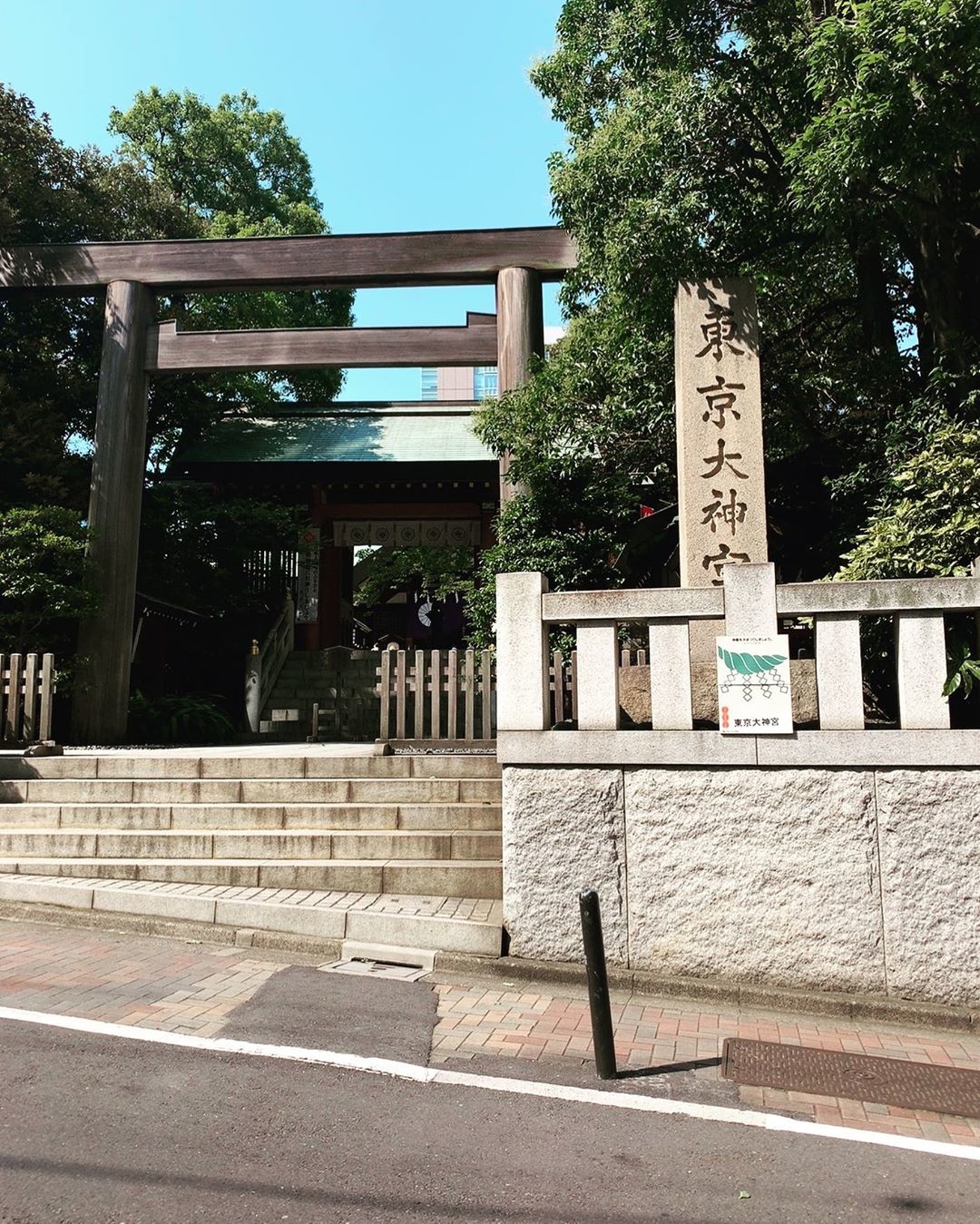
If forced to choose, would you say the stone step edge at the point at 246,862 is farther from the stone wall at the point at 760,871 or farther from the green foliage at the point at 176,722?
the green foliage at the point at 176,722

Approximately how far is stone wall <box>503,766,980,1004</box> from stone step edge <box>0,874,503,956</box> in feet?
1.33

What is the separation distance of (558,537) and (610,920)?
18.8ft

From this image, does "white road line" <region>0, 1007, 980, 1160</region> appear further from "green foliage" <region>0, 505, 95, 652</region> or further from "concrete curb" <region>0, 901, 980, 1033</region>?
"green foliage" <region>0, 505, 95, 652</region>

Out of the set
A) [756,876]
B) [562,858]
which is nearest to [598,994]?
[562,858]

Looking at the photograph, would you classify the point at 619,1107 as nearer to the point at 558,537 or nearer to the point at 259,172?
the point at 558,537

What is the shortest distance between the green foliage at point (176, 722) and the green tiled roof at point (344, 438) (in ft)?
18.1

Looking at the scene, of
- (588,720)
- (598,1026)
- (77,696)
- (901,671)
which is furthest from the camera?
(77,696)

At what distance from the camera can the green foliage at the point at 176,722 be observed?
1393cm

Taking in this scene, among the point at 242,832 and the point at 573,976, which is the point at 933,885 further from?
the point at 242,832

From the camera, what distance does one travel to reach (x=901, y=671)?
18.0 ft

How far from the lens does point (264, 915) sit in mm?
6316

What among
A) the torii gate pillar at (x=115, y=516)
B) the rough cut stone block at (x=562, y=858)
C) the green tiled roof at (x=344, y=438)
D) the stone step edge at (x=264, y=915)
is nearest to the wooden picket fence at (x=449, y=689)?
the stone step edge at (x=264, y=915)

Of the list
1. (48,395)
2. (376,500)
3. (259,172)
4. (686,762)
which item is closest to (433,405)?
(376,500)

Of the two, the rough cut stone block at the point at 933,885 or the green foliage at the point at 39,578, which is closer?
the rough cut stone block at the point at 933,885
